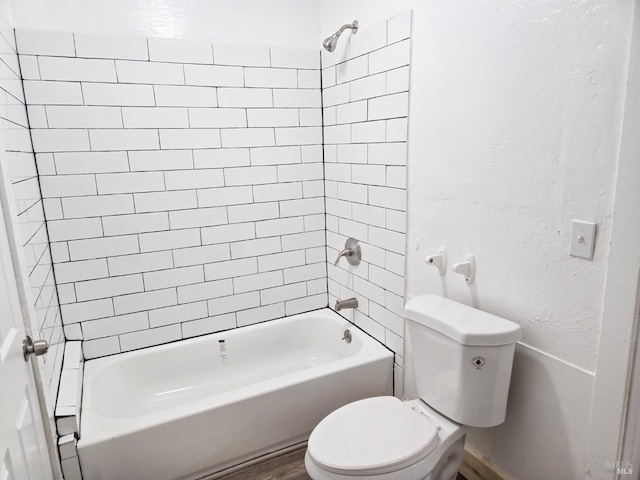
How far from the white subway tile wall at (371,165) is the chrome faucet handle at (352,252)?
4cm

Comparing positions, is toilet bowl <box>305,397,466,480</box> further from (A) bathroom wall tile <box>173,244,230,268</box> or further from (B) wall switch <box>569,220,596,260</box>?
(A) bathroom wall tile <box>173,244,230,268</box>

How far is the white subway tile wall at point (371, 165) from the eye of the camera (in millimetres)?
1902

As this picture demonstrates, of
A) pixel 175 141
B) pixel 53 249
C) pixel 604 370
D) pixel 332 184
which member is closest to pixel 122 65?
pixel 175 141

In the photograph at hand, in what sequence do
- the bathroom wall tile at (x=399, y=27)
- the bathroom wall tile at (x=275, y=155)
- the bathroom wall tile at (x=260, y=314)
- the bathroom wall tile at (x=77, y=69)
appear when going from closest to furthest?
the bathroom wall tile at (x=399, y=27)
the bathroom wall tile at (x=77, y=69)
the bathroom wall tile at (x=275, y=155)
the bathroom wall tile at (x=260, y=314)

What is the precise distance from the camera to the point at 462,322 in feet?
4.80

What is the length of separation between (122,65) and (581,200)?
2.04 m

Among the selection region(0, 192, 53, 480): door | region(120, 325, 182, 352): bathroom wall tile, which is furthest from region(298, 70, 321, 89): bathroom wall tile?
region(0, 192, 53, 480): door

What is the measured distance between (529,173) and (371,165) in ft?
2.86

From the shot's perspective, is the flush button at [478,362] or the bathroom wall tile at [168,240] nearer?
the flush button at [478,362]

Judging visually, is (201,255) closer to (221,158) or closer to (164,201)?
(164,201)

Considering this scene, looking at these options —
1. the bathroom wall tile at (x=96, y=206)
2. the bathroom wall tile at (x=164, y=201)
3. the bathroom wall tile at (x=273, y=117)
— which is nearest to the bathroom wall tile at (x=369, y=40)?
the bathroom wall tile at (x=273, y=117)

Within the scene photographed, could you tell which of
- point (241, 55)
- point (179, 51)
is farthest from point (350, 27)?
point (179, 51)

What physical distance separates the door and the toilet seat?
0.82 metres

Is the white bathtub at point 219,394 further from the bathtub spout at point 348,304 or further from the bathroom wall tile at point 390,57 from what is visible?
the bathroom wall tile at point 390,57
